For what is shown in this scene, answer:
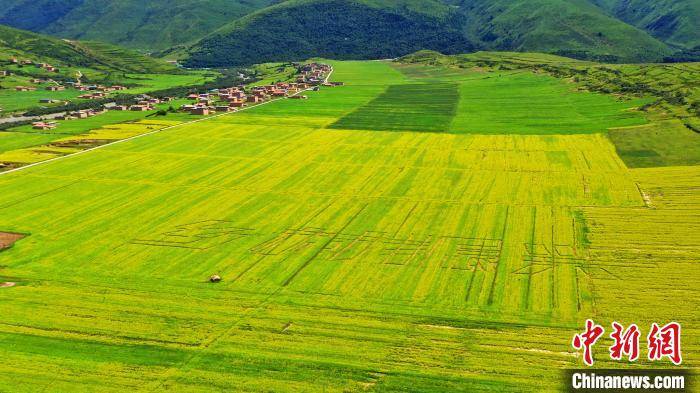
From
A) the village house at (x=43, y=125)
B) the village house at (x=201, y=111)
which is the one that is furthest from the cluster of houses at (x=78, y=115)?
the village house at (x=201, y=111)

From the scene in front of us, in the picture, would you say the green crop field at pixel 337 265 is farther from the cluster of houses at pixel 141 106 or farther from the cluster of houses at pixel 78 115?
the cluster of houses at pixel 141 106

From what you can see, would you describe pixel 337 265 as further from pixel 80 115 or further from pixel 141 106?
pixel 141 106

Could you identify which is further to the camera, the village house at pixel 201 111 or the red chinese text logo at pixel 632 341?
the village house at pixel 201 111

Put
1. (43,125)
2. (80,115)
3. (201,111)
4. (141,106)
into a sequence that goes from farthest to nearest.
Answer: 1. (141,106)
2. (201,111)
3. (80,115)
4. (43,125)

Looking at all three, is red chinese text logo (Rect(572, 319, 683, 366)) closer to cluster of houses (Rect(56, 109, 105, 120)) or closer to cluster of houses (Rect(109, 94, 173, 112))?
cluster of houses (Rect(56, 109, 105, 120))

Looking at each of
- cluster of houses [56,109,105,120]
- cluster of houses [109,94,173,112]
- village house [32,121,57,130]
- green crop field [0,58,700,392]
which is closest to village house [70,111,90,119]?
cluster of houses [56,109,105,120]

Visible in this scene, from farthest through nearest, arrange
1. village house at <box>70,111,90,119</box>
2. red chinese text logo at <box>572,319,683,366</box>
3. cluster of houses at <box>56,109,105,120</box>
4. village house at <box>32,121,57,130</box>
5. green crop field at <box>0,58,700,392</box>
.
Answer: village house at <box>70,111,90,119</box> → cluster of houses at <box>56,109,105,120</box> → village house at <box>32,121,57,130</box> → green crop field at <box>0,58,700,392</box> → red chinese text logo at <box>572,319,683,366</box>

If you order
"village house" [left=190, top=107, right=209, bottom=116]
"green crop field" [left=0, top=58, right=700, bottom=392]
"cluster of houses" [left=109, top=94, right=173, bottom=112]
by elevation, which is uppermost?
"cluster of houses" [left=109, top=94, right=173, bottom=112]

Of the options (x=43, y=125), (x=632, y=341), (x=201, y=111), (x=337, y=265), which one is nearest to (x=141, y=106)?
(x=201, y=111)
